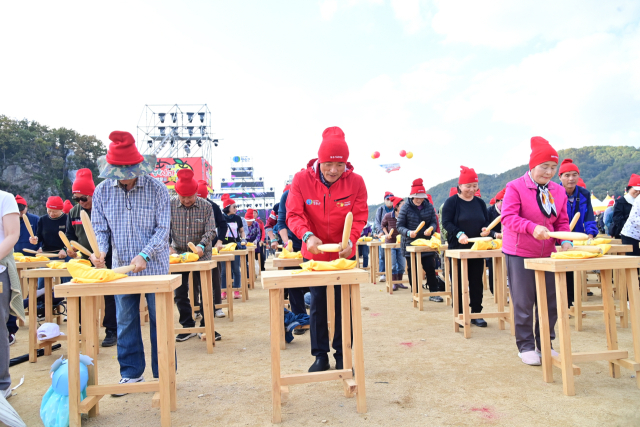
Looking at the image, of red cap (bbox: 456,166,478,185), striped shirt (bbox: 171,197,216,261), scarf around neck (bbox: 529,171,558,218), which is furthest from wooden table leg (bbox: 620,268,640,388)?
Result: striped shirt (bbox: 171,197,216,261)

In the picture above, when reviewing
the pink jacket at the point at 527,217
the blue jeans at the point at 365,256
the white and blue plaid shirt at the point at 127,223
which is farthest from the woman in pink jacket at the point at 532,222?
the blue jeans at the point at 365,256

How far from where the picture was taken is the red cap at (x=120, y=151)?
3.12 m

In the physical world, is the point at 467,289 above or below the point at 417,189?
below

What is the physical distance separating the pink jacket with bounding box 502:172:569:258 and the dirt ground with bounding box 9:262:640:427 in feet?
3.37

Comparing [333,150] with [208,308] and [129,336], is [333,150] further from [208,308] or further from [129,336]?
[208,308]

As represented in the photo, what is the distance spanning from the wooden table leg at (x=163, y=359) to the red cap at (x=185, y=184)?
2.37 metres

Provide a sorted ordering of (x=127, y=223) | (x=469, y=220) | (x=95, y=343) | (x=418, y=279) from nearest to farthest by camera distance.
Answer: (x=95, y=343), (x=127, y=223), (x=469, y=220), (x=418, y=279)

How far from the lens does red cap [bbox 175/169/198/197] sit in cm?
491

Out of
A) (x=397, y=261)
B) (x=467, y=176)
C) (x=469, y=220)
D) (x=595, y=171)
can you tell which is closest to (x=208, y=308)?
(x=469, y=220)

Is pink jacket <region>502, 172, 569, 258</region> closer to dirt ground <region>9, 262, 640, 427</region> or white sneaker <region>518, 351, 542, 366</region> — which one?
white sneaker <region>518, 351, 542, 366</region>

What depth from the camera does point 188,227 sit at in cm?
511

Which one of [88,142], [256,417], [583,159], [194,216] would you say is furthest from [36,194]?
[583,159]

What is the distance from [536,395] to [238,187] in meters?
49.8

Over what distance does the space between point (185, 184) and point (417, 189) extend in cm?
394
